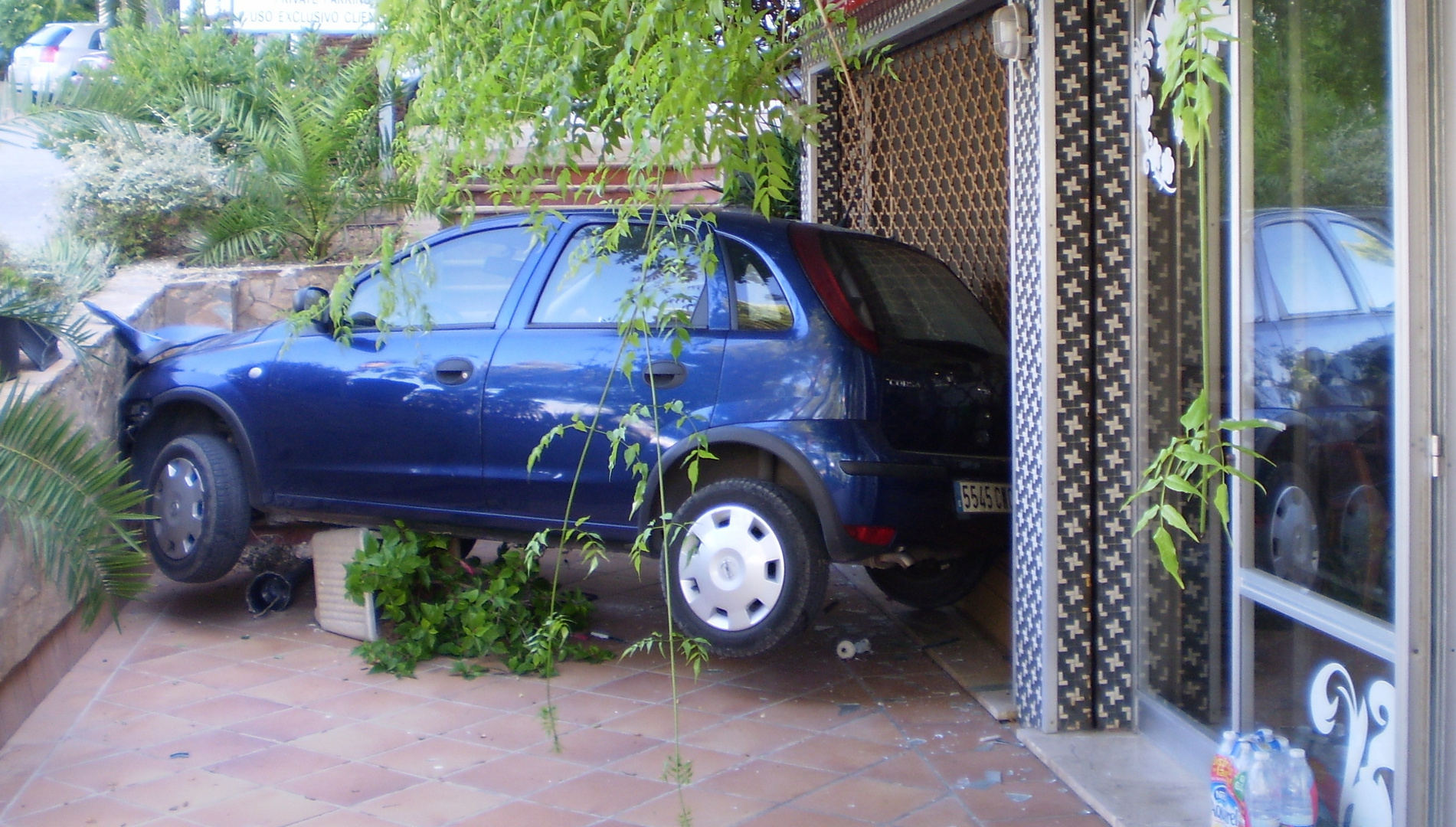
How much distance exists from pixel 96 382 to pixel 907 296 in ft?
12.3

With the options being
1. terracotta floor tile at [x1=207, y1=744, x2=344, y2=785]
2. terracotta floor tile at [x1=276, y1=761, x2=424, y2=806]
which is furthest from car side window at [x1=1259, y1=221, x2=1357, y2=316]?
terracotta floor tile at [x1=207, y1=744, x2=344, y2=785]

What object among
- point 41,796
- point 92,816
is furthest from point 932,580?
point 41,796

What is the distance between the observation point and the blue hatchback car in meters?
4.35

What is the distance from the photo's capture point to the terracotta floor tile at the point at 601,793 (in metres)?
3.58

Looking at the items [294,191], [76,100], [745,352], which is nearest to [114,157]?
[294,191]

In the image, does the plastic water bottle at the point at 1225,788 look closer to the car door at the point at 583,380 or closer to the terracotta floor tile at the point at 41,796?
the car door at the point at 583,380

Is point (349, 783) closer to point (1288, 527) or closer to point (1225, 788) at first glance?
point (1225, 788)

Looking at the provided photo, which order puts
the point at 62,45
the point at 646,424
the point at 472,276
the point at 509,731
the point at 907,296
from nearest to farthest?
the point at 509,731 → the point at 646,424 → the point at 907,296 → the point at 472,276 → the point at 62,45

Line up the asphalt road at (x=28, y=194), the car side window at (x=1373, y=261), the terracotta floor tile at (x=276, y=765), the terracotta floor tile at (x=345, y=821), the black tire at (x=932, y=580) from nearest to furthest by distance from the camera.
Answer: the car side window at (x=1373, y=261) < the terracotta floor tile at (x=345, y=821) < the terracotta floor tile at (x=276, y=765) < the black tire at (x=932, y=580) < the asphalt road at (x=28, y=194)

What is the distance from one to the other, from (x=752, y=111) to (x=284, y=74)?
857cm

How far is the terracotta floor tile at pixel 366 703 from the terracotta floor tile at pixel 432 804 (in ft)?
2.46

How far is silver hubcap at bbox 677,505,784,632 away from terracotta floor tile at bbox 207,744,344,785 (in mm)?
1332

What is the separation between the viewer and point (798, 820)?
348 cm

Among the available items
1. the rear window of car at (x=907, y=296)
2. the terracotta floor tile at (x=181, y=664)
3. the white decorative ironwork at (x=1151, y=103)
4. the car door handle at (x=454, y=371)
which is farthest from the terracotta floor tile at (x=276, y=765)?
the white decorative ironwork at (x=1151, y=103)
